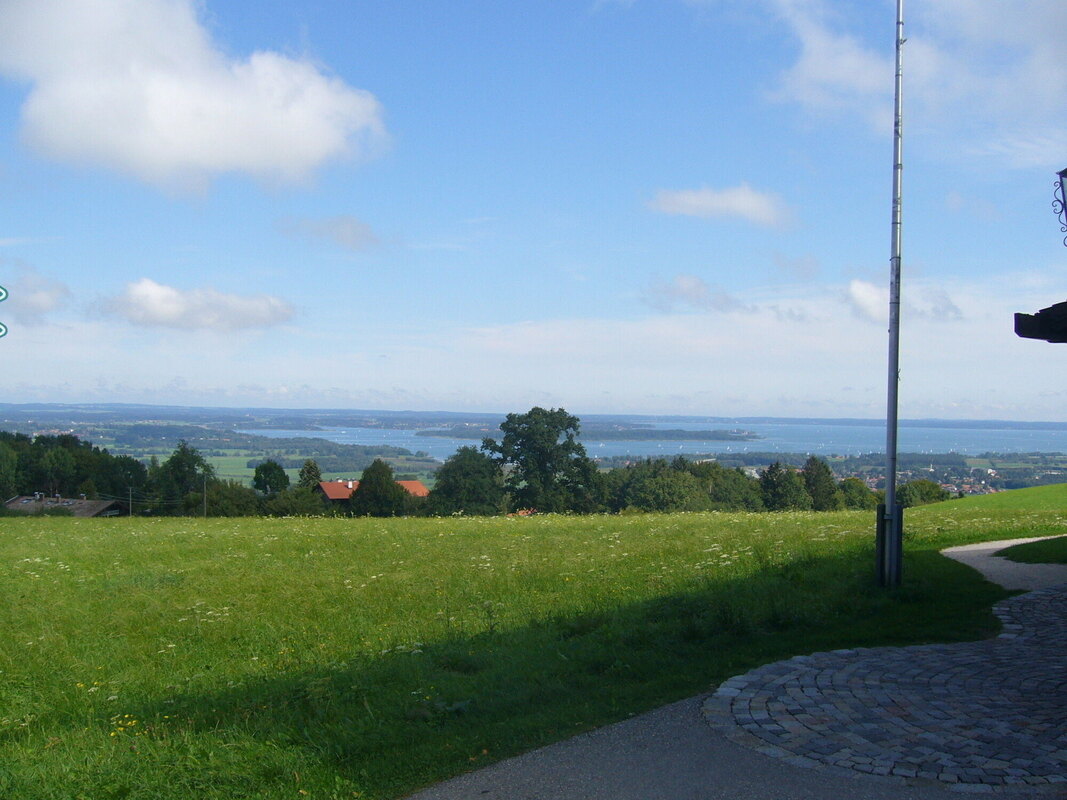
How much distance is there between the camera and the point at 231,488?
7819cm

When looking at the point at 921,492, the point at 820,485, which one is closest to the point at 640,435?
the point at 820,485

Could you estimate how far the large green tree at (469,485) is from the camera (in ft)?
186

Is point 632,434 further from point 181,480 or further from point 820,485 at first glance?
point 181,480

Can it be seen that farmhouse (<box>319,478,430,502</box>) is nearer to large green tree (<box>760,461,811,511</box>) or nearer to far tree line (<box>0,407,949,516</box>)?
far tree line (<box>0,407,949,516</box>)

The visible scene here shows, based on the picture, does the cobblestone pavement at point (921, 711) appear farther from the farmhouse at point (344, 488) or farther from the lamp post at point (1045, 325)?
the farmhouse at point (344, 488)

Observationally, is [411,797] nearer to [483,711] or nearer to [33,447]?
[483,711]

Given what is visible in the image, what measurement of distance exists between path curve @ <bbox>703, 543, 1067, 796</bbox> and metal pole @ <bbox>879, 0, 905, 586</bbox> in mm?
2442

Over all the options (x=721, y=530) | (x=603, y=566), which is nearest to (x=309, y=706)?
(x=603, y=566)

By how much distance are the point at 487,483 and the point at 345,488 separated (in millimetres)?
31718

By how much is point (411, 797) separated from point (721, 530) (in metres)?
14.6

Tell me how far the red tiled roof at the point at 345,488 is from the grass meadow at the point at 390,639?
2382 inches

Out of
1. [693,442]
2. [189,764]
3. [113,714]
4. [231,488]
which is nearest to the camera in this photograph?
[189,764]

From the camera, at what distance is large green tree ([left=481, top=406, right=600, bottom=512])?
5544cm

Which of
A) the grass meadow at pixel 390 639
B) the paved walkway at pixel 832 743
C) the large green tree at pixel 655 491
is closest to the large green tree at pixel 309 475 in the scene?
the large green tree at pixel 655 491
